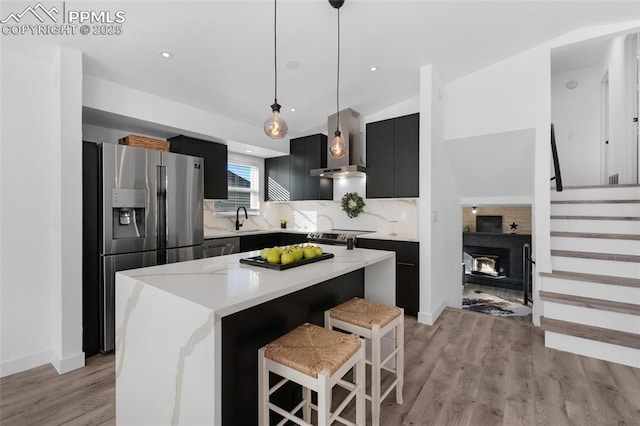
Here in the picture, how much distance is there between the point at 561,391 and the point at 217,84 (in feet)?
13.5

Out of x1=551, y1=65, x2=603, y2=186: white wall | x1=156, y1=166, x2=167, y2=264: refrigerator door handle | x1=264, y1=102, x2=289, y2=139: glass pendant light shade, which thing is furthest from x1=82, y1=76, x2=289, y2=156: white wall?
x1=551, y1=65, x2=603, y2=186: white wall

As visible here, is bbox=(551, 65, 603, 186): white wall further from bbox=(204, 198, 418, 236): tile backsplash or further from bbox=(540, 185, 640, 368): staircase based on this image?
bbox=(204, 198, 418, 236): tile backsplash

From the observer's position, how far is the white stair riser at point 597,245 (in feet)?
9.46

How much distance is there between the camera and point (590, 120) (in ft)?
16.0

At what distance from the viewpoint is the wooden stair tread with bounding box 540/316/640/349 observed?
243cm

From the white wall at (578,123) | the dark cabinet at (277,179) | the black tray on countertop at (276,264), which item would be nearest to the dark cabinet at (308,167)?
the dark cabinet at (277,179)

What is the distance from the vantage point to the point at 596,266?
289 cm

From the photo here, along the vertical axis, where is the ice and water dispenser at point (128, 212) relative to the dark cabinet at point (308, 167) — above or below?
below

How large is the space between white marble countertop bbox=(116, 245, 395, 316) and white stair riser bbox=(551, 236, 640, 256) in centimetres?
260

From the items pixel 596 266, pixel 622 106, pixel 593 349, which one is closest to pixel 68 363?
pixel 593 349

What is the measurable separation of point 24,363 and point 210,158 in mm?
2751

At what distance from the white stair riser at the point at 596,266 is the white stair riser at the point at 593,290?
21cm

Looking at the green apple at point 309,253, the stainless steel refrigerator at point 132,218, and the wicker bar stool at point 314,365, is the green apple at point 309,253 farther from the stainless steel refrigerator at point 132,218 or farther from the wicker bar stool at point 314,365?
the stainless steel refrigerator at point 132,218

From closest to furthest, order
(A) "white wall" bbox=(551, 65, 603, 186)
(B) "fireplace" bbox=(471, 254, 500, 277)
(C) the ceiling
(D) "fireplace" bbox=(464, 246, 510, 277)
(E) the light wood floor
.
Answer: (E) the light wood floor → (C) the ceiling → (A) "white wall" bbox=(551, 65, 603, 186) → (D) "fireplace" bbox=(464, 246, 510, 277) → (B) "fireplace" bbox=(471, 254, 500, 277)
